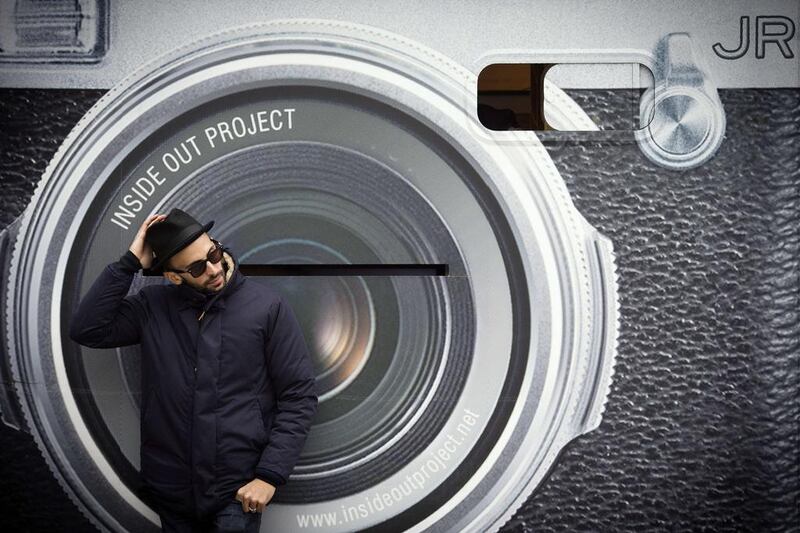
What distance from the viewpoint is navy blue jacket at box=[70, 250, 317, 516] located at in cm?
255

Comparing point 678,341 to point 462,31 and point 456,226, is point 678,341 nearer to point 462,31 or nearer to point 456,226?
point 456,226

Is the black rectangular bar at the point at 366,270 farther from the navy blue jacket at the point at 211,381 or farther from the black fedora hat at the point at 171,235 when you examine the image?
the black fedora hat at the point at 171,235

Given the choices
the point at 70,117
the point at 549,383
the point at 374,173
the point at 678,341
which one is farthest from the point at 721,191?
the point at 70,117

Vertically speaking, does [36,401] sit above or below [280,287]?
below

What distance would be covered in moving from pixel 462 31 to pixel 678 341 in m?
1.09

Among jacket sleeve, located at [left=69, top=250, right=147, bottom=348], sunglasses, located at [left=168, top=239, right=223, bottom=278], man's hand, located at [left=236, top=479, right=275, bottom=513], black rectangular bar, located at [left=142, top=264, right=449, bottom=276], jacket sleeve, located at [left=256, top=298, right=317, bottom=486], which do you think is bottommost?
man's hand, located at [left=236, top=479, right=275, bottom=513]

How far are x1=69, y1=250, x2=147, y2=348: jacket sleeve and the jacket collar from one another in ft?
0.44

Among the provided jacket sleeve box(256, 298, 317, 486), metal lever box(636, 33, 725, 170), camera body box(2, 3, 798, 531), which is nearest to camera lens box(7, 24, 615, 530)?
camera body box(2, 3, 798, 531)

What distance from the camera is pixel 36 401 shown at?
2764 millimetres

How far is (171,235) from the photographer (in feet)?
8.31

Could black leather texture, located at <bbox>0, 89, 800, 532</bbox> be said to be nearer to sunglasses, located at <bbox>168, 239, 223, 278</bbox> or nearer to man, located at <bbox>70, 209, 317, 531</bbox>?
man, located at <bbox>70, 209, 317, 531</bbox>

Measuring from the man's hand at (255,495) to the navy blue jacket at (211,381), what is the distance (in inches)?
0.9

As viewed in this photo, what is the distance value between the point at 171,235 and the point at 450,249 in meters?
0.79

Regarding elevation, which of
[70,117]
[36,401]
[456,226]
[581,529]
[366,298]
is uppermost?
[70,117]
